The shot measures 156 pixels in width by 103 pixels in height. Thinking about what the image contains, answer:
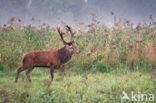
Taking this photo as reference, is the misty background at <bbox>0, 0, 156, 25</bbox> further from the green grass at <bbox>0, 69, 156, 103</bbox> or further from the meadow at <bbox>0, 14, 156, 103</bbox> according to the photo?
the green grass at <bbox>0, 69, 156, 103</bbox>

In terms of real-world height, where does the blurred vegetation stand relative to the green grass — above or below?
above

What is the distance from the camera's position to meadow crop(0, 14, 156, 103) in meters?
6.55

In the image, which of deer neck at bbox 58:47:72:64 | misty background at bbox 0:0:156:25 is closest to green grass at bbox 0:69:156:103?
deer neck at bbox 58:47:72:64

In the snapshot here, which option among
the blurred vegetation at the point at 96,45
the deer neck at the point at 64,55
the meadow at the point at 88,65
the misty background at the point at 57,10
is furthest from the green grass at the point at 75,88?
the misty background at the point at 57,10

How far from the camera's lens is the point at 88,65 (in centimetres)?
893

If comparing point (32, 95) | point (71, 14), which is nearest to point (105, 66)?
point (32, 95)

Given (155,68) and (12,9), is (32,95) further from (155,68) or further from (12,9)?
(12,9)

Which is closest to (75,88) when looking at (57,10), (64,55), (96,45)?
(64,55)

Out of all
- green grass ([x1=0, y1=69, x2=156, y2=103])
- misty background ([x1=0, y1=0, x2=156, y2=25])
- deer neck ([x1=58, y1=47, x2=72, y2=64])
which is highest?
misty background ([x1=0, y1=0, x2=156, y2=25])

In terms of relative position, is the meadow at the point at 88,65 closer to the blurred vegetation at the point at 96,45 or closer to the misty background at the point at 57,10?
the blurred vegetation at the point at 96,45

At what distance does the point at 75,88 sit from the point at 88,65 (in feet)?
6.54

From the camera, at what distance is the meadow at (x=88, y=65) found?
6551mm

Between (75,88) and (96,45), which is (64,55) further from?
(96,45)

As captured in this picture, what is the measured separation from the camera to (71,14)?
28156 mm
